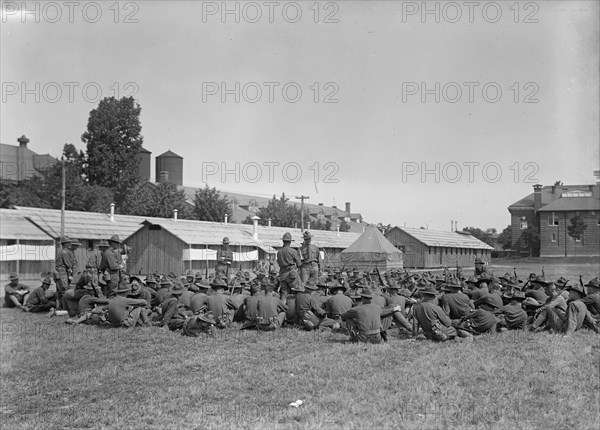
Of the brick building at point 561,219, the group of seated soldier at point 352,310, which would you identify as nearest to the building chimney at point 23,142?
the brick building at point 561,219

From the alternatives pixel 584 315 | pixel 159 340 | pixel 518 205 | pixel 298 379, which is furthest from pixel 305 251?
pixel 518 205

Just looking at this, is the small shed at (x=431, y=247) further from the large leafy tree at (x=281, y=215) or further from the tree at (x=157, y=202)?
the tree at (x=157, y=202)

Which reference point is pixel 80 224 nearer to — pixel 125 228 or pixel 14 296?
pixel 125 228

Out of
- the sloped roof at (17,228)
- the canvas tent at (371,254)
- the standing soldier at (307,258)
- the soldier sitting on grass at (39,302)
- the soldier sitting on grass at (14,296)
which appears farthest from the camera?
the canvas tent at (371,254)

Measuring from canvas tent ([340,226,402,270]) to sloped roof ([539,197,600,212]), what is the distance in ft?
102

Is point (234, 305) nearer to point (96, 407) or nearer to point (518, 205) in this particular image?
point (96, 407)

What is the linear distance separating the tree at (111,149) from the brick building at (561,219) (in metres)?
40.8

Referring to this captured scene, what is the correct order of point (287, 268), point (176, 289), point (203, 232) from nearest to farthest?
point (176, 289), point (287, 268), point (203, 232)

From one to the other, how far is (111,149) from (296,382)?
57886mm

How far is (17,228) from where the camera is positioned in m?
33.7

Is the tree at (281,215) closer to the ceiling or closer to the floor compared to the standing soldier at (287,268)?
closer to the ceiling

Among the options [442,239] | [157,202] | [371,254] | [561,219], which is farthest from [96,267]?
[561,219]

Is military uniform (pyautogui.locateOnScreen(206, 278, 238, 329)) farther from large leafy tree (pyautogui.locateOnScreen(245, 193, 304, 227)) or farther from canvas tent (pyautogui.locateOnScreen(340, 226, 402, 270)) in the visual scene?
large leafy tree (pyautogui.locateOnScreen(245, 193, 304, 227))

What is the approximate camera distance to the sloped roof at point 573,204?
2475 inches
